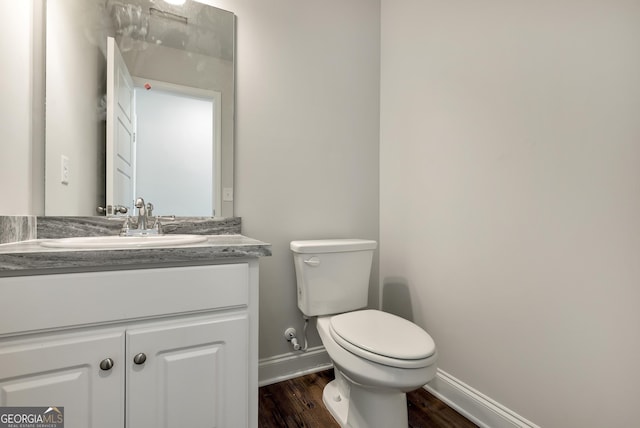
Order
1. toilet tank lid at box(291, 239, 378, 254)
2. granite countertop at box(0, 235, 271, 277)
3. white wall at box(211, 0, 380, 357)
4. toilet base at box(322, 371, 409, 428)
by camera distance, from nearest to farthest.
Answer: granite countertop at box(0, 235, 271, 277), toilet base at box(322, 371, 409, 428), toilet tank lid at box(291, 239, 378, 254), white wall at box(211, 0, 380, 357)

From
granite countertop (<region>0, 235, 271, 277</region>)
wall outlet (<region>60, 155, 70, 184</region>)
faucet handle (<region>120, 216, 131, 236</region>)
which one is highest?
wall outlet (<region>60, 155, 70, 184</region>)

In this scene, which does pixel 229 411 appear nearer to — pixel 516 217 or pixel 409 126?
pixel 516 217

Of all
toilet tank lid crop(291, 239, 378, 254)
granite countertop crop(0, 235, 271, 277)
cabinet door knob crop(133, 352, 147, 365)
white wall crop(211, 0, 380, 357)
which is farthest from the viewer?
white wall crop(211, 0, 380, 357)

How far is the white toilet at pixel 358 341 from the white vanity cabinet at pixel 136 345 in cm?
36

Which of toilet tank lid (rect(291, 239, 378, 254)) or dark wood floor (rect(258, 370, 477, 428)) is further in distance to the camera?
toilet tank lid (rect(291, 239, 378, 254))

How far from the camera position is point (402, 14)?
163 centimetres

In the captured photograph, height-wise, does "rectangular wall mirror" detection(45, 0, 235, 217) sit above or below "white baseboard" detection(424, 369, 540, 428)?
above

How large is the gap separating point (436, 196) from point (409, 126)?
0.44 meters

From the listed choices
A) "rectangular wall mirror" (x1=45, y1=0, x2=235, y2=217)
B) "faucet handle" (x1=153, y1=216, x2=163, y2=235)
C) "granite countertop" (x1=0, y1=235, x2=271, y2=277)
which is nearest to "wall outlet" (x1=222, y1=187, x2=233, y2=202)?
"rectangular wall mirror" (x1=45, y1=0, x2=235, y2=217)

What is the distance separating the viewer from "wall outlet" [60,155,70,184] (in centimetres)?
112

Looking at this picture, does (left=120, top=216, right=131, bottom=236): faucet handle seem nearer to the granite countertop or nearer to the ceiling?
the granite countertop

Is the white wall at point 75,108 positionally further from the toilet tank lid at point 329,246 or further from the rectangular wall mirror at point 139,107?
the toilet tank lid at point 329,246

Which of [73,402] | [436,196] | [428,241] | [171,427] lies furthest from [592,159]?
[73,402]

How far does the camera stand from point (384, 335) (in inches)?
41.9
